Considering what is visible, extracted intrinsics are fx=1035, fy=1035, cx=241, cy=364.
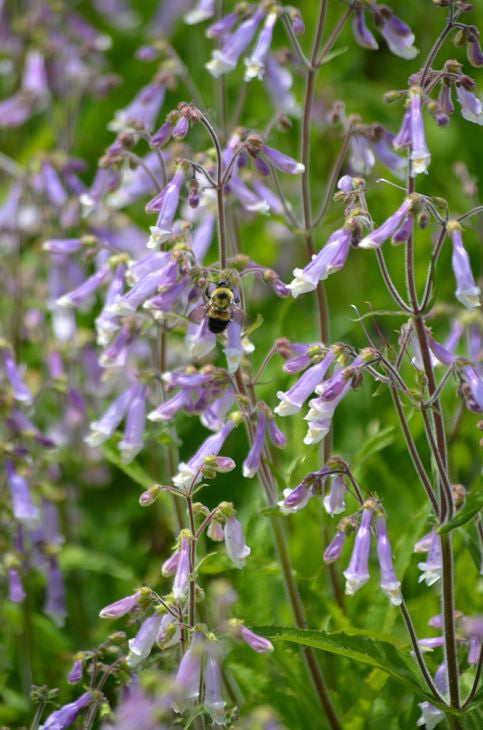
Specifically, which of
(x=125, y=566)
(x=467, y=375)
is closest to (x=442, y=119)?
(x=467, y=375)

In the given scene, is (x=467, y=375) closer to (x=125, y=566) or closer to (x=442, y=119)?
(x=442, y=119)

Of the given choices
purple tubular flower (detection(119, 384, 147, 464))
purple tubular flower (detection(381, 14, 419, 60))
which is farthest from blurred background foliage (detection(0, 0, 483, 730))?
purple tubular flower (detection(381, 14, 419, 60))

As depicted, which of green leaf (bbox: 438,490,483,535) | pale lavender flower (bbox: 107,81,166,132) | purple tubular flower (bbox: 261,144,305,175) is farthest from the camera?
pale lavender flower (bbox: 107,81,166,132)

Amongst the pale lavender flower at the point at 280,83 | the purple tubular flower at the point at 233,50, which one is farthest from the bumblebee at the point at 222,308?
the pale lavender flower at the point at 280,83

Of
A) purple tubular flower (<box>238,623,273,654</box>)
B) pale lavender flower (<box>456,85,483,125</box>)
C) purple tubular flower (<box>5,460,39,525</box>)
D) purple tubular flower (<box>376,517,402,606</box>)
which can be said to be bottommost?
purple tubular flower (<box>5,460,39,525</box>)

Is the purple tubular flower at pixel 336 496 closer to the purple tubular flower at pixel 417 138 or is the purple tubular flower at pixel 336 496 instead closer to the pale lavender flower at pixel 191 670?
the pale lavender flower at pixel 191 670

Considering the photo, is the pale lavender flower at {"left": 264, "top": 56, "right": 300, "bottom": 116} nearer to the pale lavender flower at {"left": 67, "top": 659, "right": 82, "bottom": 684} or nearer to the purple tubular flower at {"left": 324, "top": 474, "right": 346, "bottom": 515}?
the purple tubular flower at {"left": 324, "top": 474, "right": 346, "bottom": 515}
